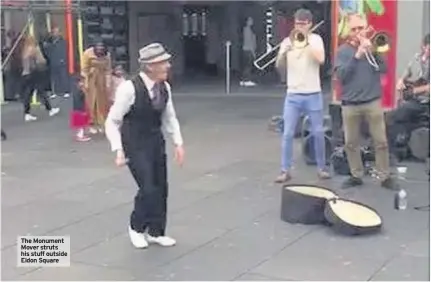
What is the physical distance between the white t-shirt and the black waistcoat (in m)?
2.67

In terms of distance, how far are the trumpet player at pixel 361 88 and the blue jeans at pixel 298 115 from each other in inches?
14.4

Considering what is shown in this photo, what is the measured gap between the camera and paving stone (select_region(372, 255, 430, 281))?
19.3ft

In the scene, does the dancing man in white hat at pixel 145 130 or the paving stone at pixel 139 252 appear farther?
the dancing man in white hat at pixel 145 130

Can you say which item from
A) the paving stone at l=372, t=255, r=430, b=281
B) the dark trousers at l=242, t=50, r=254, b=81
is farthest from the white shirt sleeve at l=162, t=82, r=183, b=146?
the dark trousers at l=242, t=50, r=254, b=81

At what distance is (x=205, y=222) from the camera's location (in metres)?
7.50

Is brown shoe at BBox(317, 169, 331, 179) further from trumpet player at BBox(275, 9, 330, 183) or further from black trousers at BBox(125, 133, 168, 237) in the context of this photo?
black trousers at BBox(125, 133, 168, 237)

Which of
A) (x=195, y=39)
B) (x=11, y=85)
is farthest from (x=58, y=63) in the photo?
(x=195, y=39)

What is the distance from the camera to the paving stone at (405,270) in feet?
19.3

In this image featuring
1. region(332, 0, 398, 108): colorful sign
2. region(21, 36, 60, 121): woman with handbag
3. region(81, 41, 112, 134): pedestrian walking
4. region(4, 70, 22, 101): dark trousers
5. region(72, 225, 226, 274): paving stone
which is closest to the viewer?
region(72, 225, 226, 274): paving stone

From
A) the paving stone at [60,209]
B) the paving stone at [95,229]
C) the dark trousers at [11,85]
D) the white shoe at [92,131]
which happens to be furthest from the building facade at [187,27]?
the paving stone at [95,229]

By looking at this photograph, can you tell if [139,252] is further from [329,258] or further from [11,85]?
[11,85]

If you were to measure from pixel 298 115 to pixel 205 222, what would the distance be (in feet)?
7.15

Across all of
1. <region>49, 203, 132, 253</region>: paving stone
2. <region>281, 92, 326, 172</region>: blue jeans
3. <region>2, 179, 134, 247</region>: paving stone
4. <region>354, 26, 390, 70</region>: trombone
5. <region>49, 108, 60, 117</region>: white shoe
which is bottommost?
<region>49, 108, 60, 117</region>: white shoe

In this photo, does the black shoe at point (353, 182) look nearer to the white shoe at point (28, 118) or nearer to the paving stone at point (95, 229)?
the paving stone at point (95, 229)
